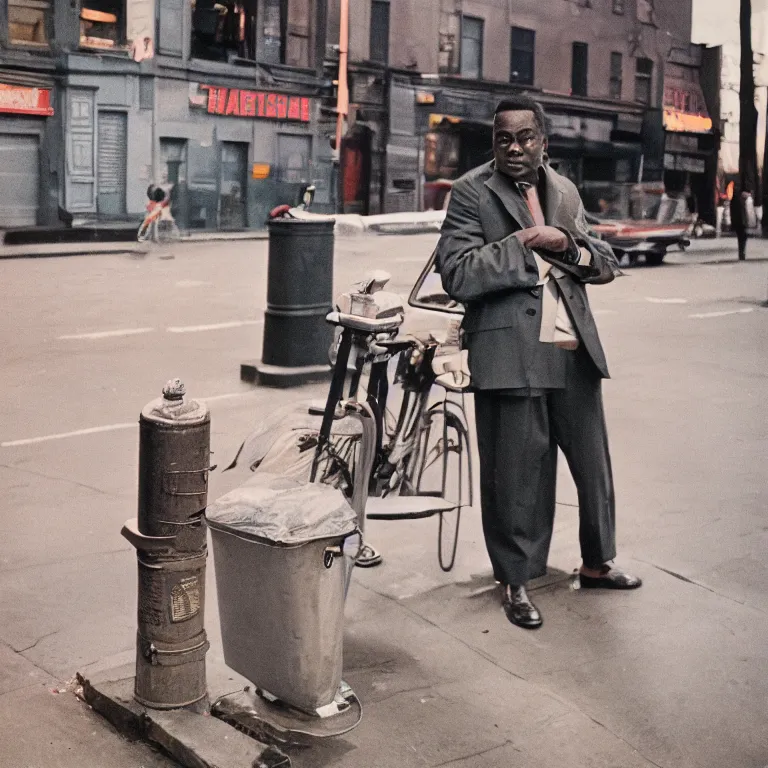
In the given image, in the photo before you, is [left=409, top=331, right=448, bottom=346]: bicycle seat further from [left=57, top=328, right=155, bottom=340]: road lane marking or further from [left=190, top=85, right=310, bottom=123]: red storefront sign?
[left=190, top=85, right=310, bottom=123]: red storefront sign

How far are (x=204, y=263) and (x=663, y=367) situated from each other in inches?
260

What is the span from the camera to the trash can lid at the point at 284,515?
10.0ft

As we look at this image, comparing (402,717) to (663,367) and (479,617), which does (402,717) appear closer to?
(479,617)

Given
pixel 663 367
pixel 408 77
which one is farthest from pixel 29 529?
pixel 408 77

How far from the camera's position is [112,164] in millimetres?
11602

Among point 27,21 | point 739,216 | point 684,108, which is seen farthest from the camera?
point 739,216

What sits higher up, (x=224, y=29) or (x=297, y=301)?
(x=224, y=29)

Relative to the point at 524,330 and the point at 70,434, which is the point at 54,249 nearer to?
the point at 70,434

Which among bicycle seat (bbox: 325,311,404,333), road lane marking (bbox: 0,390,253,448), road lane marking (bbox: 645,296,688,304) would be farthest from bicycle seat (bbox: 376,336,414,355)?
road lane marking (bbox: 645,296,688,304)

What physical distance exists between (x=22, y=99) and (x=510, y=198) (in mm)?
7937

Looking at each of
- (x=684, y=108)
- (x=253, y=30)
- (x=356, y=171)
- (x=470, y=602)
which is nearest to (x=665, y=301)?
(x=684, y=108)

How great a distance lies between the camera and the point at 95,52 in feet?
38.6

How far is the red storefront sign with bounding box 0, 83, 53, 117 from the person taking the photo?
10.8 meters

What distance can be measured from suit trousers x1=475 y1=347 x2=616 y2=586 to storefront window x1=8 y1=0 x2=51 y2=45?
332 inches
